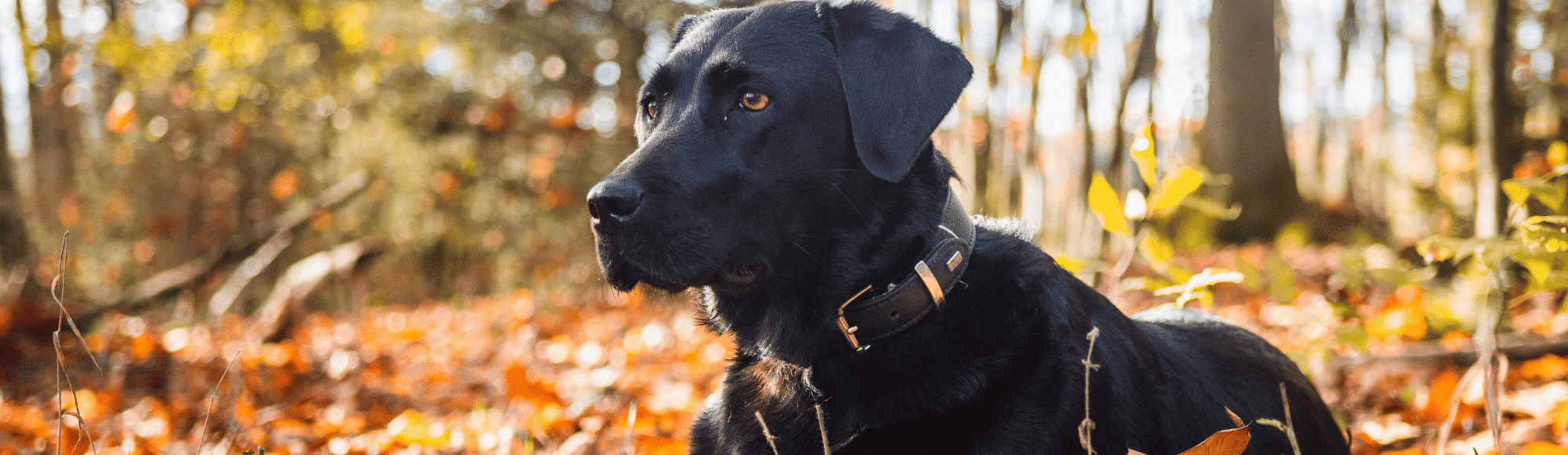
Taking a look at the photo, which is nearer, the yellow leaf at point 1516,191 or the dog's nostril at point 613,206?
the dog's nostril at point 613,206

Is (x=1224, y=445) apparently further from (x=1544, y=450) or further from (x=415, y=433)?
(x=415, y=433)

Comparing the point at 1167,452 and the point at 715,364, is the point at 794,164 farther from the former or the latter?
the point at 715,364

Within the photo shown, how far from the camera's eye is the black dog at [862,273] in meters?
1.73

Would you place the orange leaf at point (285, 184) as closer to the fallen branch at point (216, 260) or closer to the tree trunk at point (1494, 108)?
the fallen branch at point (216, 260)

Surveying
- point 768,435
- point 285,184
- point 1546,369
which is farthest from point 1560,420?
point 285,184

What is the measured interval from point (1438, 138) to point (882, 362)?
10967 millimetres

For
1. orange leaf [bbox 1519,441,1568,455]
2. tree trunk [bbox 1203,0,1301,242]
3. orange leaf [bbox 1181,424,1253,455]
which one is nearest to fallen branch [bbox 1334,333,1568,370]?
orange leaf [bbox 1519,441,1568,455]

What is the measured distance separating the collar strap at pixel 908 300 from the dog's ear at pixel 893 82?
0.69ft

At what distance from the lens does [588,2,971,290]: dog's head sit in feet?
5.85

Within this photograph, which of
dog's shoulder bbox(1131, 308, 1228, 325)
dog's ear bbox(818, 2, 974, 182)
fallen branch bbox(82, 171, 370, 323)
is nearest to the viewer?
dog's ear bbox(818, 2, 974, 182)

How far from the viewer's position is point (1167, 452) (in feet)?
6.02

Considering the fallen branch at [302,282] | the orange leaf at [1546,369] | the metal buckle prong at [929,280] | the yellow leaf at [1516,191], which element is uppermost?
the yellow leaf at [1516,191]

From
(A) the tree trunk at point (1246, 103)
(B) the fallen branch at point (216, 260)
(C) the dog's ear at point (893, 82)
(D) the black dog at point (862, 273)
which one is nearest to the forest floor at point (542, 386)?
(B) the fallen branch at point (216, 260)

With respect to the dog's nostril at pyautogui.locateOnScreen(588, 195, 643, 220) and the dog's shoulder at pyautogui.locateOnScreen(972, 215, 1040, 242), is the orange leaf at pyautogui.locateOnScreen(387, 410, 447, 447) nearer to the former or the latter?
the dog's nostril at pyautogui.locateOnScreen(588, 195, 643, 220)
